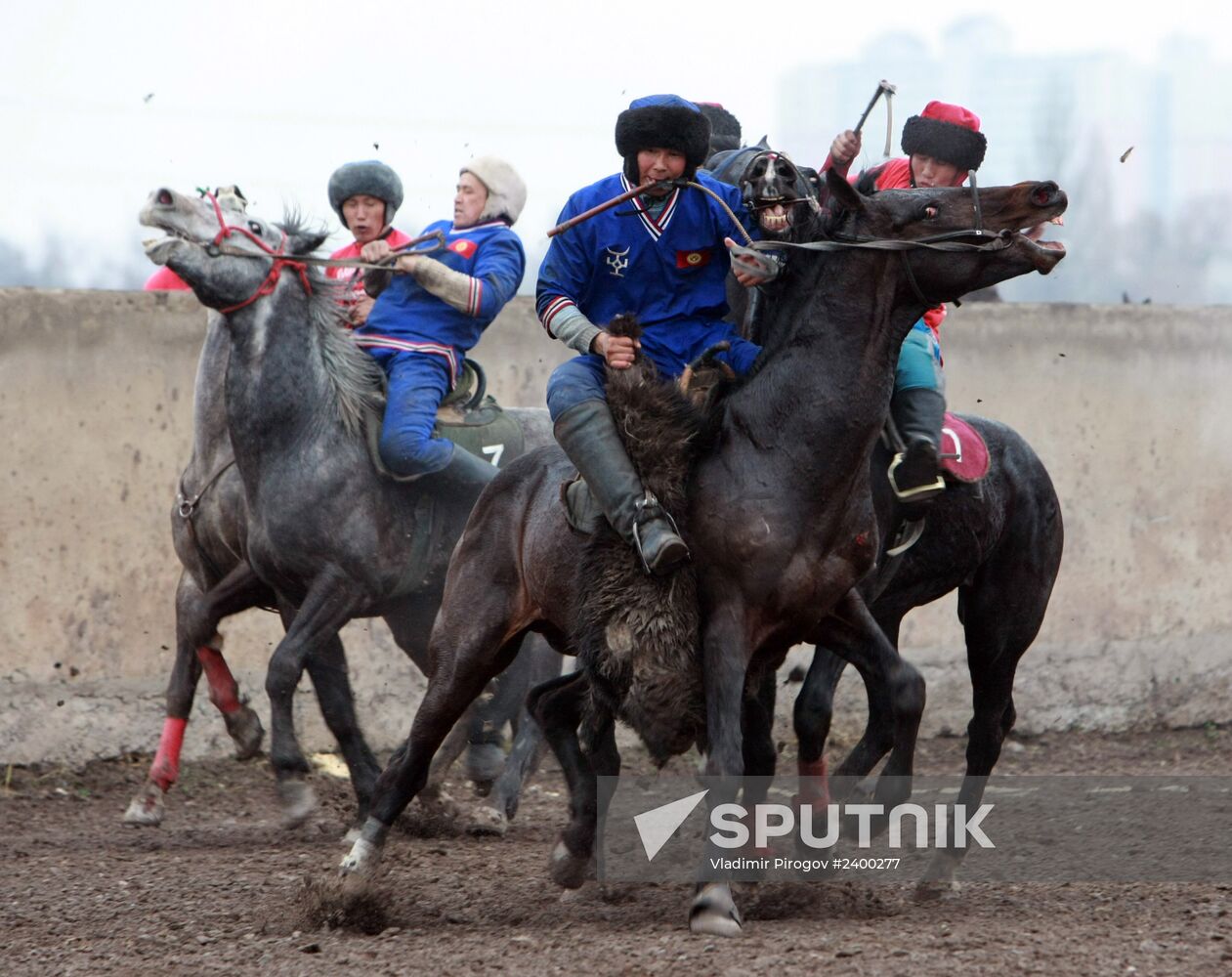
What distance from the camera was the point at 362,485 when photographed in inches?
285

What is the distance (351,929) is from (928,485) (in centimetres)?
249

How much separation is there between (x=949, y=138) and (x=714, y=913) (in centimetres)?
297

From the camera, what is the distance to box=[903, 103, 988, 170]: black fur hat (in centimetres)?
599

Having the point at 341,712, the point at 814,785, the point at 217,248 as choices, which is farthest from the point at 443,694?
the point at 217,248

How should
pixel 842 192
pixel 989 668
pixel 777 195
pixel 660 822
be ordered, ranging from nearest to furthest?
pixel 842 192 → pixel 777 195 → pixel 989 668 → pixel 660 822

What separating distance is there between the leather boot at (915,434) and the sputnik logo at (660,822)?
1650mm

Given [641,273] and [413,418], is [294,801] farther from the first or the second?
[641,273]

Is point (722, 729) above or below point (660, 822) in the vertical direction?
above

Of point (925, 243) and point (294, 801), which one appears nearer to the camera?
point (925, 243)

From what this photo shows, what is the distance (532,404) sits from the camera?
9.14m

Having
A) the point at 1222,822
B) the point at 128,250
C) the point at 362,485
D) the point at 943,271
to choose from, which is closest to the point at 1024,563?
the point at 1222,822

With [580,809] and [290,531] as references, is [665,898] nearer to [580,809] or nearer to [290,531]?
[580,809]

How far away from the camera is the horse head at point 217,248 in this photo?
277 inches

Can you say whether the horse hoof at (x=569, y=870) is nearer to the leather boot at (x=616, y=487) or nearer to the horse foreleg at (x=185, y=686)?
the leather boot at (x=616, y=487)
